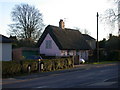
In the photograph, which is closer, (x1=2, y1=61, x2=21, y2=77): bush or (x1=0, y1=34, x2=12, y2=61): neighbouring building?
(x1=2, y1=61, x2=21, y2=77): bush

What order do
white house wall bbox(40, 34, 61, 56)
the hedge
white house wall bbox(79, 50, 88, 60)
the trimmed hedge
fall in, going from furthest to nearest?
white house wall bbox(79, 50, 88, 60), white house wall bbox(40, 34, 61, 56), the trimmed hedge, the hedge

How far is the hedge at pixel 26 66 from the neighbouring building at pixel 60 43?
9733 millimetres

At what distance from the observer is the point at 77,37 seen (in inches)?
1820

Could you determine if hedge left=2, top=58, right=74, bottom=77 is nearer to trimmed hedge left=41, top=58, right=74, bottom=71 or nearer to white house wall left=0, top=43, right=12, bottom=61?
trimmed hedge left=41, top=58, right=74, bottom=71

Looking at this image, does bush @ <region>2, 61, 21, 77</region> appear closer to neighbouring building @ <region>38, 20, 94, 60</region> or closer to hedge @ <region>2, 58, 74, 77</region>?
hedge @ <region>2, 58, 74, 77</region>

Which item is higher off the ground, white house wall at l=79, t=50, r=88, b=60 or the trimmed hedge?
white house wall at l=79, t=50, r=88, b=60

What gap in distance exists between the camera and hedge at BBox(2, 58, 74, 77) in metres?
21.2

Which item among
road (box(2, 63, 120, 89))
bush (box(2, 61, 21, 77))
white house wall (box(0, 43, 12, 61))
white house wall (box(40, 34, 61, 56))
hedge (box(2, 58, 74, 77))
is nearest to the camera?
road (box(2, 63, 120, 89))

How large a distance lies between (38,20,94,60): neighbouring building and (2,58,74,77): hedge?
31.9 feet

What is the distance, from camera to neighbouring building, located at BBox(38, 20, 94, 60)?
131 feet

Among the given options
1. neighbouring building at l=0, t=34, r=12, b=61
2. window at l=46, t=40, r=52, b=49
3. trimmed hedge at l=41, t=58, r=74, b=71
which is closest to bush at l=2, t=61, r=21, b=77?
trimmed hedge at l=41, t=58, r=74, b=71

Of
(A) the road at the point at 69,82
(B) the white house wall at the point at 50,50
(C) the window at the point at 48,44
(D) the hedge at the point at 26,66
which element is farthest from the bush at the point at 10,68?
(C) the window at the point at 48,44

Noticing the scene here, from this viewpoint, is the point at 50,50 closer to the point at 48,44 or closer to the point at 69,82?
the point at 48,44

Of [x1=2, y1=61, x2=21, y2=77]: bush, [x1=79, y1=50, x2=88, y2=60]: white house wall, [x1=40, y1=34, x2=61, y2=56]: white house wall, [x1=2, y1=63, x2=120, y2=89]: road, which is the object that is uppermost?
[x1=40, y1=34, x2=61, y2=56]: white house wall
